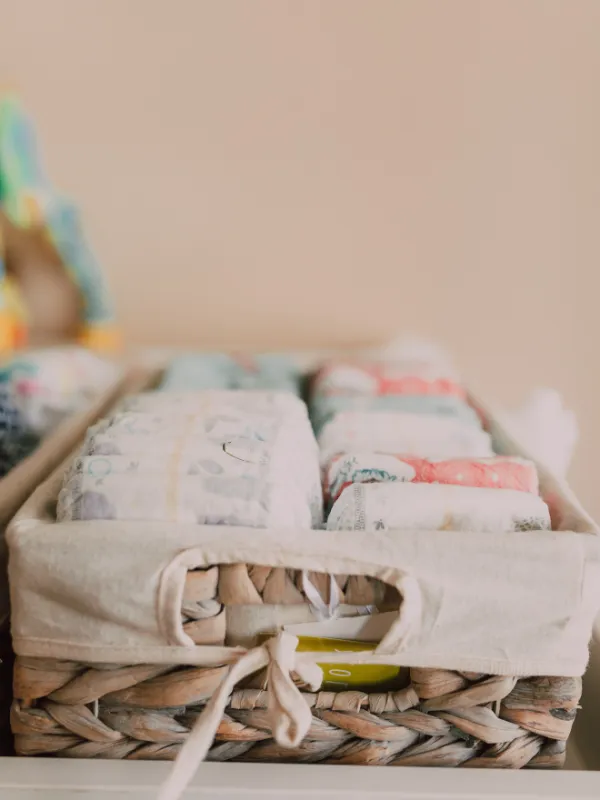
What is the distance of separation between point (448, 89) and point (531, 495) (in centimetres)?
94

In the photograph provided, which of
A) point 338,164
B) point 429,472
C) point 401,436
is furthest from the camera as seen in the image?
point 338,164

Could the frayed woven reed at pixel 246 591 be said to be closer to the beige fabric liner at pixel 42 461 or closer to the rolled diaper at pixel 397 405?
the beige fabric liner at pixel 42 461

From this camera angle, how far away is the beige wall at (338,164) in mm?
1263

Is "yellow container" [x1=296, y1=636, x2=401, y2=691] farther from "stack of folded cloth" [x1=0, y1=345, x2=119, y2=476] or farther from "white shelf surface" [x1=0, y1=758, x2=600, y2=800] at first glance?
"stack of folded cloth" [x1=0, y1=345, x2=119, y2=476]

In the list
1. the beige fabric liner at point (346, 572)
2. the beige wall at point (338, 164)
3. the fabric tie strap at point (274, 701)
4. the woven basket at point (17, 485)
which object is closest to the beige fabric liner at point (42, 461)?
the woven basket at point (17, 485)

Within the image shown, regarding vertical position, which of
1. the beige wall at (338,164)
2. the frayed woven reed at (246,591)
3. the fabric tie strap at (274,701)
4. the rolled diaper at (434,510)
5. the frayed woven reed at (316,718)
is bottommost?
the frayed woven reed at (316,718)

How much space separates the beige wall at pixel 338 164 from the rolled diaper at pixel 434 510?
86 cm

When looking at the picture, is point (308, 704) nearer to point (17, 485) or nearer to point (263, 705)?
point (263, 705)

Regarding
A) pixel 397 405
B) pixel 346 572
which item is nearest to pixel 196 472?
pixel 346 572

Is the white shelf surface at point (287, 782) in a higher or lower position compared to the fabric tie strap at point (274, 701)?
lower

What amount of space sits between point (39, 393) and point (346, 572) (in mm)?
584

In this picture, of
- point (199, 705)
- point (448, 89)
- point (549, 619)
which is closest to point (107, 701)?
point (199, 705)

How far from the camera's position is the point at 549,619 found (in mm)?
481

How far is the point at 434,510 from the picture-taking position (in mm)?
544
